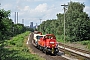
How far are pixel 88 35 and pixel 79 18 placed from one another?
482 centimetres

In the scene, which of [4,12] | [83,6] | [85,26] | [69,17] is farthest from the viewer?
[83,6]

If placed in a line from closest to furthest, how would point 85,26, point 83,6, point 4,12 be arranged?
1. point 4,12
2. point 85,26
3. point 83,6

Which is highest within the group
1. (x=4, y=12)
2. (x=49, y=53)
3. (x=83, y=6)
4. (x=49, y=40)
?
(x=83, y=6)

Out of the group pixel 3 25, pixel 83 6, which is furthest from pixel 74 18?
pixel 3 25

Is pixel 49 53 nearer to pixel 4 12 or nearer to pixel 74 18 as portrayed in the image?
pixel 4 12

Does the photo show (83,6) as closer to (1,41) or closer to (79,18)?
(79,18)

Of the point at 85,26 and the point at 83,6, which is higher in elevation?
the point at 83,6

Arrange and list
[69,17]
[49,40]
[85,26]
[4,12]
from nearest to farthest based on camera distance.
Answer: [4,12] → [49,40] → [85,26] → [69,17]

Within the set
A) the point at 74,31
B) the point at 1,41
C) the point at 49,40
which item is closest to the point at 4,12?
→ the point at 1,41

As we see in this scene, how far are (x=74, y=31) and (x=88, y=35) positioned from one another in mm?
4048

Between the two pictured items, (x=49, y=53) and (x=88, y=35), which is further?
(x=88, y=35)

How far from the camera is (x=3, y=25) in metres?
17.2

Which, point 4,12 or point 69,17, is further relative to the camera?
point 69,17

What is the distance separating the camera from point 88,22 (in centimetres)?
5191
